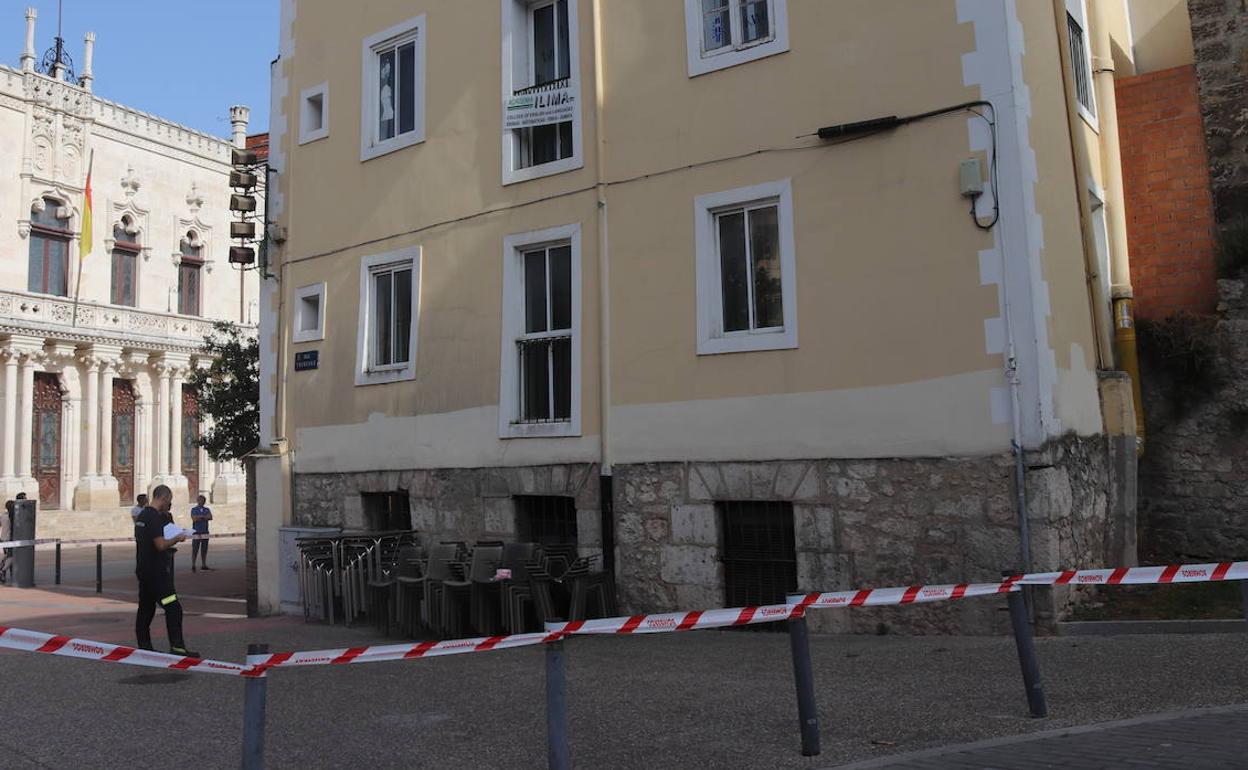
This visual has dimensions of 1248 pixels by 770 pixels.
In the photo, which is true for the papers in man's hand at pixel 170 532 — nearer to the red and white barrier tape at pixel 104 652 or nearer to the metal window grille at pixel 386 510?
the metal window grille at pixel 386 510

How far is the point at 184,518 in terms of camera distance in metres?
34.9

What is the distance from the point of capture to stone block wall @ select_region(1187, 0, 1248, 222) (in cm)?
1041

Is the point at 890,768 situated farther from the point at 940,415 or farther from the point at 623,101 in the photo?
the point at 623,101

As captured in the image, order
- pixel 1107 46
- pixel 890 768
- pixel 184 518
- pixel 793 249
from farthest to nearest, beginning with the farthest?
1. pixel 184 518
2. pixel 1107 46
3. pixel 793 249
4. pixel 890 768

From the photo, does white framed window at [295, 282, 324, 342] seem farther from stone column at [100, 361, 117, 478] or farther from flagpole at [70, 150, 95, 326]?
stone column at [100, 361, 117, 478]

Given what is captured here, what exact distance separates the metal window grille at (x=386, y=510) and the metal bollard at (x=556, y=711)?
7.81m

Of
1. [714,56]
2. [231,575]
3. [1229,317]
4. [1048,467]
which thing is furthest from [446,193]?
[231,575]

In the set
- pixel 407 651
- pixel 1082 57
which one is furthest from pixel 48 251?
pixel 407 651

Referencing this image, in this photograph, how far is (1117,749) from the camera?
193 inches

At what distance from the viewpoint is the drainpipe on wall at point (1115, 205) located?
32.9 feet

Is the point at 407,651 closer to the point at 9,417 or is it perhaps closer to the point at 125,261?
the point at 9,417

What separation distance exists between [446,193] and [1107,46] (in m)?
7.61

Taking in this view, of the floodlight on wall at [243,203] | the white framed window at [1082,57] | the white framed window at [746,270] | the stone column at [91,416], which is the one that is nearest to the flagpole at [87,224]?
the stone column at [91,416]

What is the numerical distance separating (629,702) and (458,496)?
501 cm
